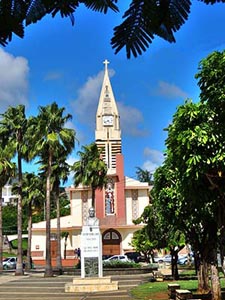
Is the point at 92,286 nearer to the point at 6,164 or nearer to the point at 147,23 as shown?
the point at 6,164

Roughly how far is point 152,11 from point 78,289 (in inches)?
826

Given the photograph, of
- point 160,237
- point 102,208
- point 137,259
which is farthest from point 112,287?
point 102,208

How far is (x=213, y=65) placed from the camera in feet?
34.3

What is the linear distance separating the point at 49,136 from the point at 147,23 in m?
32.2

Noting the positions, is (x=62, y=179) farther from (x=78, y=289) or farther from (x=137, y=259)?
(x=78, y=289)

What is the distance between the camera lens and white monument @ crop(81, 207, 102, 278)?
76.3ft

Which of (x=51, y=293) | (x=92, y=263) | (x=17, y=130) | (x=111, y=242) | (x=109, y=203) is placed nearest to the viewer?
(x=51, y=293)

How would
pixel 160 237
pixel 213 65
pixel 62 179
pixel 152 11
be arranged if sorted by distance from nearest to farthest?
pixel 152 11, pixel 213 65, pixel 160 237, pixel 62 179

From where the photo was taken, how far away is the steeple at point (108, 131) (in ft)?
185

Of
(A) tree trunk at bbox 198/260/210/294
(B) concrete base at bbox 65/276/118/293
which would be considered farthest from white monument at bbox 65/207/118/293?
(A) tree trunk at bbox 198/260/210/294

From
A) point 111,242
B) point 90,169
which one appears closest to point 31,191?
point 90,169

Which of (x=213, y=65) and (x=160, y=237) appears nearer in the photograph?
(x=213, y=65)

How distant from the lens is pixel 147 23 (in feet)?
4.01

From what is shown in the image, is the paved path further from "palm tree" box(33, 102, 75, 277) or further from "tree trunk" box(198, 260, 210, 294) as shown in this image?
"palm tree" box(33, 102, 75, 277)
